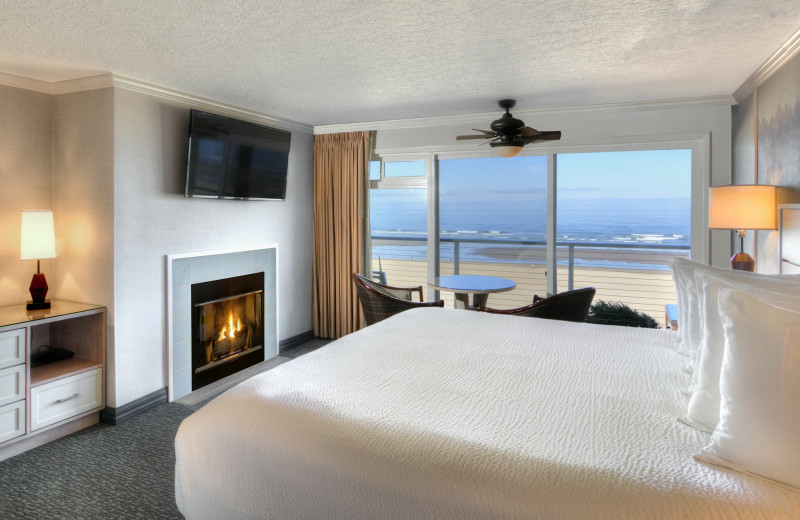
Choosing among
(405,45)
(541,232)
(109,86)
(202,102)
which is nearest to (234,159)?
(202,102)

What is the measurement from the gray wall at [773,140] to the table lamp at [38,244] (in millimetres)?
4491

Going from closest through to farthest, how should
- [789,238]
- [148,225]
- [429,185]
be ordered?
1. [789,238]
2. [148,225]
3. [429,185]

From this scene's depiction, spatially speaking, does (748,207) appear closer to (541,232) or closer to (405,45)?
(541,232)

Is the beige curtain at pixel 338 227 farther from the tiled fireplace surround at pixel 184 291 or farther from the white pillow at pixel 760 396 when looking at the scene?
the white pillow at pixel 760 396

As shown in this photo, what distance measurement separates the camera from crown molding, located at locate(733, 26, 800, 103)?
256 centimetres

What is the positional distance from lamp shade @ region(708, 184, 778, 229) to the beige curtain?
3.27 m

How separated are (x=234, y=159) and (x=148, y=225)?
0.92 meters

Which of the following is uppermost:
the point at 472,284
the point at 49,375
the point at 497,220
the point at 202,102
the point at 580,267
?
the point at 202,102

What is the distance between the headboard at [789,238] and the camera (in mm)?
2459

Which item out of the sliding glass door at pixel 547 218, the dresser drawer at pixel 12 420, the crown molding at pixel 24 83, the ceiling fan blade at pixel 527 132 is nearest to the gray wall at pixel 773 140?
the sliding glass door at pixel 547 218

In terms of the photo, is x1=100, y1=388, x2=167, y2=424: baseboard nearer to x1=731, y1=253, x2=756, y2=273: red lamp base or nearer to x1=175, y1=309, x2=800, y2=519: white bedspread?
x1=175, y1=309, x2=800, y2=519: white bedspread

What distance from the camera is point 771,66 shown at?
2.94 metres

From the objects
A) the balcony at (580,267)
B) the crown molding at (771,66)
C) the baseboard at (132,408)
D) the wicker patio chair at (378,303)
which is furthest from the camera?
the balcony at (580,267)

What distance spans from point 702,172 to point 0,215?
5.22 meters
